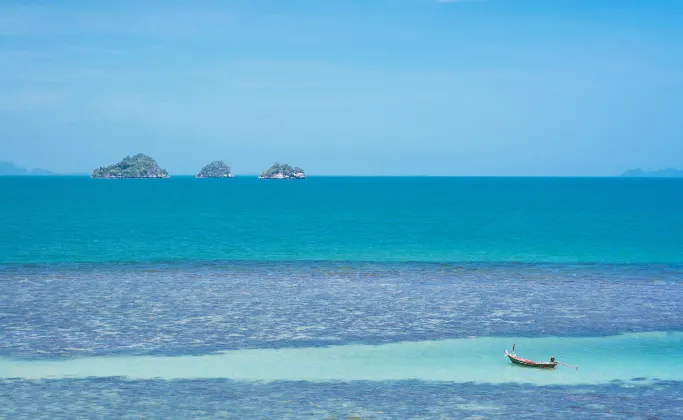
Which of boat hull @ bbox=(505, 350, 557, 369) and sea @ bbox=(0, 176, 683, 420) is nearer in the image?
sea @ bbox=(0, 176, 683, 420)

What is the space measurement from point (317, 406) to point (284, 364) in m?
4.24

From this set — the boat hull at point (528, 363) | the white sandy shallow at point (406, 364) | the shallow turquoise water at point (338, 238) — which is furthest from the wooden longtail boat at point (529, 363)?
the shallow turquoise water at point (338, 238)

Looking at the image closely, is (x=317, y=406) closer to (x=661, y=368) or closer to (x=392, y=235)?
(x=661, y=368)

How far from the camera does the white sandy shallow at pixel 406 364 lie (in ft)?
70.2

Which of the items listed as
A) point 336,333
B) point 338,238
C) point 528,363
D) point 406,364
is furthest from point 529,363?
point 338,238

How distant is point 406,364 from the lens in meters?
22.8

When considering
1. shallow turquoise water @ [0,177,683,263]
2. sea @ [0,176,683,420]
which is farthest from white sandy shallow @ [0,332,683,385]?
shallow turquoise water @ [0,177,683,263]

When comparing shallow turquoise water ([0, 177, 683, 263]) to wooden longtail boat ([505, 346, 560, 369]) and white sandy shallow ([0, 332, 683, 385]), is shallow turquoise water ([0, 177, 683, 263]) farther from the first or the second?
wooden longtail boat ([505, 346, 560, 369])

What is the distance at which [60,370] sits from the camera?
2175 cm

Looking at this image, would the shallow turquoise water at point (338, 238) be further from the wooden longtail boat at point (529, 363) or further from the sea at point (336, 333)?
the wooden longtail boat at point (529, 363)

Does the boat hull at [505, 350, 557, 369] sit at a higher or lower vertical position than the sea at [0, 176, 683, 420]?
higher

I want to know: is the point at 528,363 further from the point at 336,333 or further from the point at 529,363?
the point at 336,333

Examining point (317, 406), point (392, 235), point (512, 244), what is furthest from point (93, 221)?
point (317, 406)

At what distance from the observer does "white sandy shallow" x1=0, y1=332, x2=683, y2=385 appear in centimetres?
2141
